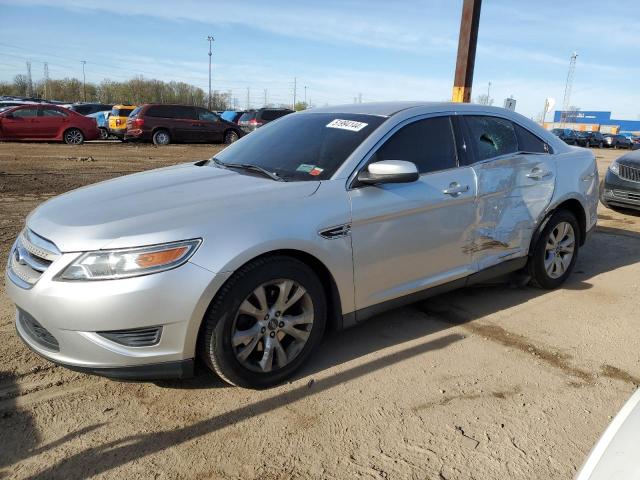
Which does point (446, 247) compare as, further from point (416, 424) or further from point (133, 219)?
point (133, 219)

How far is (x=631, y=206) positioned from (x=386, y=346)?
6.61 metres

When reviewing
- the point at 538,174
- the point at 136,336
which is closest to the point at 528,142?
the point at 538,174

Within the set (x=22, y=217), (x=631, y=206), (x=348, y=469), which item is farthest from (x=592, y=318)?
(x=22, y=217)

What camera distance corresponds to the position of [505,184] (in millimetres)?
4121

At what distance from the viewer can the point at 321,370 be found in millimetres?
3227

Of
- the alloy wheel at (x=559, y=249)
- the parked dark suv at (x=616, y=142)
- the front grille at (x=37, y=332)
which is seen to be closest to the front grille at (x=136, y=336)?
the front grille at (x=37, y=332)

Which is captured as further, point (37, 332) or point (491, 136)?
point (491, 136)

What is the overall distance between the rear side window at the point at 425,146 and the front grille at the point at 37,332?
212 cm

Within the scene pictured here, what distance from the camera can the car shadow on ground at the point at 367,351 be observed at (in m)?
2.44

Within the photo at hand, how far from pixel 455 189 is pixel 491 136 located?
0.79 meters

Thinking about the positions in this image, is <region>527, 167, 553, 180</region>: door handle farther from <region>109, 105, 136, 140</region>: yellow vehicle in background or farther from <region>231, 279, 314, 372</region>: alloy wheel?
<region>109, 105, 136, 140</region>: yellow vehicle in background

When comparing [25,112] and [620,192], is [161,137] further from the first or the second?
[620,192]

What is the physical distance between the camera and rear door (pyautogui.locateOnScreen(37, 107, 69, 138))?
60.4ft

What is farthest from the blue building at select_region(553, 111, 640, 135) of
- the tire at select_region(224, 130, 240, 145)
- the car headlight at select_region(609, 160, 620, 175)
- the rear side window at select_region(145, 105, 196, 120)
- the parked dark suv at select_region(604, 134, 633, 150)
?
the car headlight at select_region(609, 160, 620, 175)
